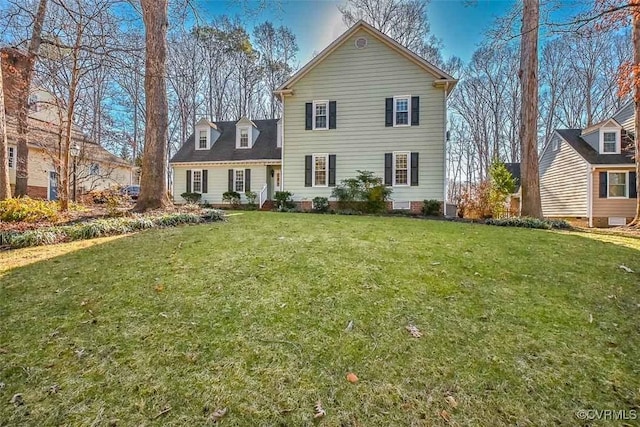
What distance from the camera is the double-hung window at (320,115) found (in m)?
14.9

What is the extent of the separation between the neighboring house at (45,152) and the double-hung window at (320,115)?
28.8 feet

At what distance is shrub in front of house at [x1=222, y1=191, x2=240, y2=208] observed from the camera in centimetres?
1723

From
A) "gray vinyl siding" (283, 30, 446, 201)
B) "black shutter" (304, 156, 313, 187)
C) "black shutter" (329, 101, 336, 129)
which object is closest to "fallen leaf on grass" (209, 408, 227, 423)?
"gray vinyl siding" (283, 30, 446, 201)

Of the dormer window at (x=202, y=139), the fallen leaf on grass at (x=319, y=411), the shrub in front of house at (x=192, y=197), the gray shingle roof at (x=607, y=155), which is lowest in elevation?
the fallen leaf on grass at (x=319, y=411)

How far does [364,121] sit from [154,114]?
8829mm

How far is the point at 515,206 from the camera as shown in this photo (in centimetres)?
2270

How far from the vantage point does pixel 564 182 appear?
18.0 m

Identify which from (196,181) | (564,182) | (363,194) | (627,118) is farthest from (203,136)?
(627,118)

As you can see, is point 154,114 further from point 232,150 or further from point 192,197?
point 232,150

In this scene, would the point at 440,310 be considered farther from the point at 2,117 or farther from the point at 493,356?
the point at 2,117

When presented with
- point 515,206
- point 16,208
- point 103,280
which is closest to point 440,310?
point 103,280

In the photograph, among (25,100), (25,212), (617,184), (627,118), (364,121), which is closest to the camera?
(25,212)

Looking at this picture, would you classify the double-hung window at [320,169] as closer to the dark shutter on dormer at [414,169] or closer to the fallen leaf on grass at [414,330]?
the dark shutter on dormer at [414,169]

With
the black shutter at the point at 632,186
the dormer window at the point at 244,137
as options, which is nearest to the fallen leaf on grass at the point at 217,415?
the dormer window at the point at 244,137
